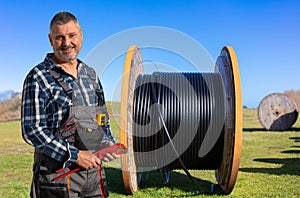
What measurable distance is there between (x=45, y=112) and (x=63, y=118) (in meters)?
0.13

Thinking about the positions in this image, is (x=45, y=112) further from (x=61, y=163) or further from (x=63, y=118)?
(x=61, y=163)

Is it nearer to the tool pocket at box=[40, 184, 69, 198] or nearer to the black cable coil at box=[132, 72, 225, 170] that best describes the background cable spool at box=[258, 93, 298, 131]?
the black cable coil at box=[132, 72, 225, 170]

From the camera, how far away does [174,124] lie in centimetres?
559

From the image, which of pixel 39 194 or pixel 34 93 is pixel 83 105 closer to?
pixel 34 93

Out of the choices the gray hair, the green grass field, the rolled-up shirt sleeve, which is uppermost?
the gray hair

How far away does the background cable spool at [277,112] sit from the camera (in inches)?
637

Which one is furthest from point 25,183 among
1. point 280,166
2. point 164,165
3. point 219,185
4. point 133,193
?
point 280,166

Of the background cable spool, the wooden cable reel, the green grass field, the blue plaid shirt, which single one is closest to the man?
the blue plaid shirt

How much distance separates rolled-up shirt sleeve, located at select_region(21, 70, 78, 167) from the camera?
2.37m

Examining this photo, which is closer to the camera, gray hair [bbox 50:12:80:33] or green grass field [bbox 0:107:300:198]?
gray hair [bbox 50:12:80:33]

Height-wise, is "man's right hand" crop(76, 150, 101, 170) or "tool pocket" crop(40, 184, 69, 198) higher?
"man's right hand" crop(76, 150, 101, 170)

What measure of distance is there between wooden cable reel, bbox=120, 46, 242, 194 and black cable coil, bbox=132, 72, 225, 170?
0.02m

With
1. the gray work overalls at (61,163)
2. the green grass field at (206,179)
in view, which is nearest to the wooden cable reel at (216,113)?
the green grass field at (206,179)

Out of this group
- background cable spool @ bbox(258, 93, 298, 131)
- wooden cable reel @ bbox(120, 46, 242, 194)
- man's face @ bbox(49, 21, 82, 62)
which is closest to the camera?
man's face @ bbox(49, 21, 82, 62)
